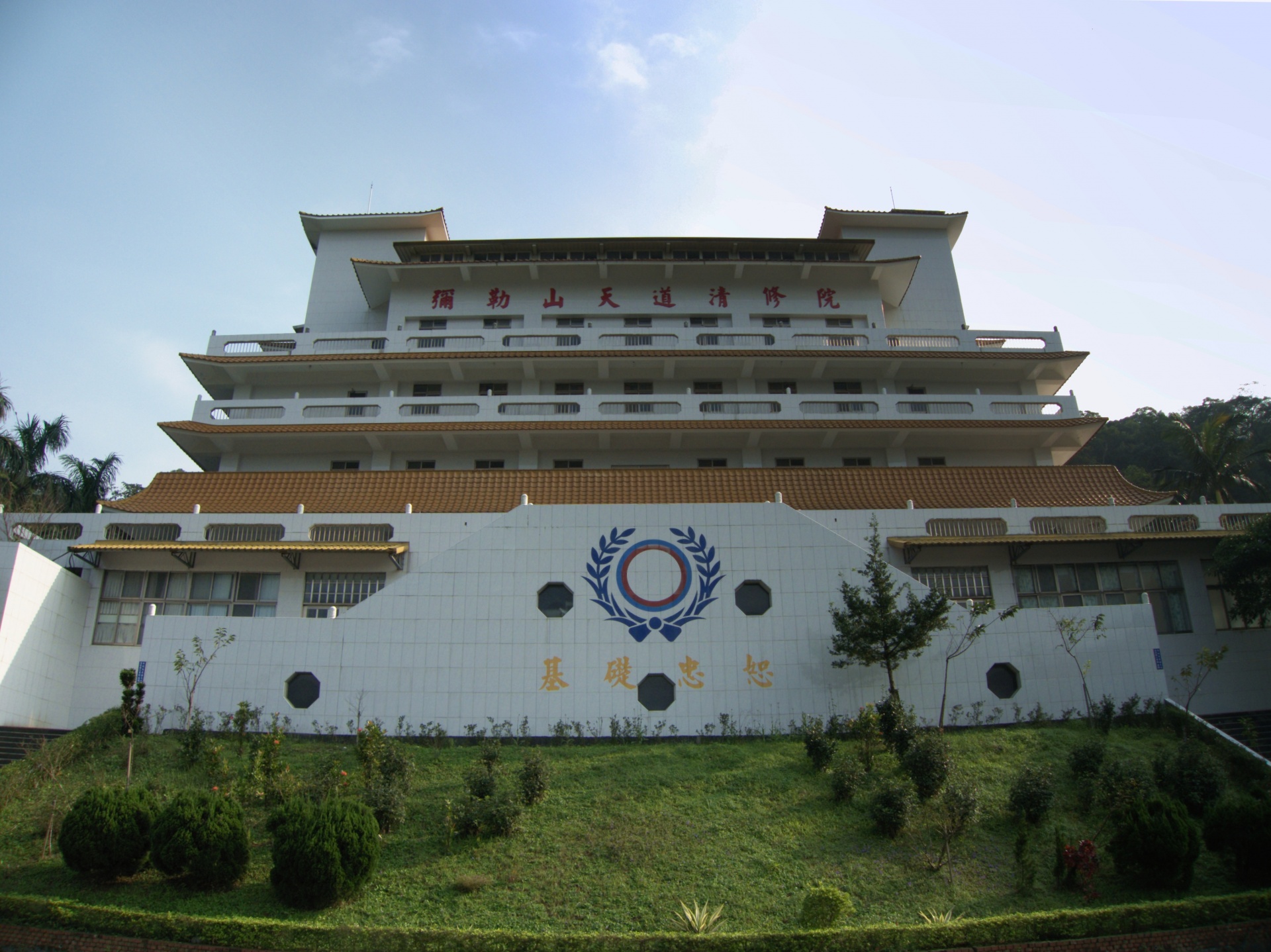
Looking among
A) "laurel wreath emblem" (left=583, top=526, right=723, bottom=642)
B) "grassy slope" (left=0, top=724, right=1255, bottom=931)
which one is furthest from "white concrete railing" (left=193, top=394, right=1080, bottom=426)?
"grassy slope" (left=0, top=724, right=1255, bottom=931)

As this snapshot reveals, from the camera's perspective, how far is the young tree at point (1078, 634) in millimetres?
18141

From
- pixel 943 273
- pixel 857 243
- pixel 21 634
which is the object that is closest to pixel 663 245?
pixel 857 243

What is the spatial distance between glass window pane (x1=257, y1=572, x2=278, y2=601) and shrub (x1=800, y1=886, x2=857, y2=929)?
15.6 metres

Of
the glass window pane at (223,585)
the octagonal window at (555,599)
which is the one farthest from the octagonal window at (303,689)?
the glass window pane at (223,585)

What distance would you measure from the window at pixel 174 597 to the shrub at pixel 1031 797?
55.0 feet

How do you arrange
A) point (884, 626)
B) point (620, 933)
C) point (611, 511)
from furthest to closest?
1. point (611, 511)
2. point (884, 626)
3. point (620, 933)

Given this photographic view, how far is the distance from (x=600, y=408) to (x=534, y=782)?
1641 centimetres

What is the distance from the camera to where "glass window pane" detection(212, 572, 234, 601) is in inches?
869

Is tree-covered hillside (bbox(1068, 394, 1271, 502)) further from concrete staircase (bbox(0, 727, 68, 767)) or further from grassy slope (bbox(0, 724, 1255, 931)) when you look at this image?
concrete staircase (bbox(0, 727, 68, 767))

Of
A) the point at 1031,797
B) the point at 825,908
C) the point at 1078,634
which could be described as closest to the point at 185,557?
the point at 825,908

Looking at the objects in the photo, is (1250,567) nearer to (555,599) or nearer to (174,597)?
(555,599)

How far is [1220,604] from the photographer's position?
72.8 feet

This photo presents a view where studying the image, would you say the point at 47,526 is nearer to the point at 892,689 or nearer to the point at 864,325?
the point at 892,689

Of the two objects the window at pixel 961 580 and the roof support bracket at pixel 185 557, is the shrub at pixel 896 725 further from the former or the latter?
the roof support bracket at pixel 185 557
